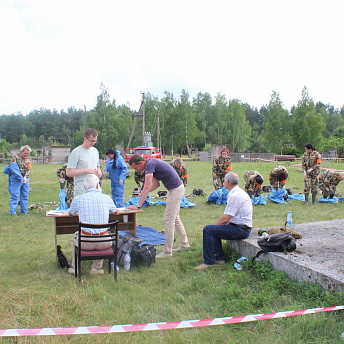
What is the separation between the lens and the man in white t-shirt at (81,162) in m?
4.96

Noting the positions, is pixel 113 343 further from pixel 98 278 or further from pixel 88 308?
pixel 98 278

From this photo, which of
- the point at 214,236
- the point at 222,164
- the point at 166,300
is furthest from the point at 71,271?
the point at 222,164

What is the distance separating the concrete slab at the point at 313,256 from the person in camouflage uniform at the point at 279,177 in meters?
4.93

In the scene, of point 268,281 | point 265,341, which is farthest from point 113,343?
point 268,281

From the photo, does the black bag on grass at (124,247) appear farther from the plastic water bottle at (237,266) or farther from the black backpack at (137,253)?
the plastic water bottle at (237,266)

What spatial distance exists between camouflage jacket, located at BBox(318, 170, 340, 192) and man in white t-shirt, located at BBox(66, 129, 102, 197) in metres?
8.43

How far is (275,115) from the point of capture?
40875mm

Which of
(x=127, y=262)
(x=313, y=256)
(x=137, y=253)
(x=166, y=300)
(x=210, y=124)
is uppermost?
(x=210, y=124)

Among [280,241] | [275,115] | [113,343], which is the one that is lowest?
[113,343]

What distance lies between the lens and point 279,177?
10.8 meters

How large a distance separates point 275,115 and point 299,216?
34820mm

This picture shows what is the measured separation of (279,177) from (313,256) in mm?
6767

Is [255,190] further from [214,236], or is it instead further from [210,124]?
[210,124]

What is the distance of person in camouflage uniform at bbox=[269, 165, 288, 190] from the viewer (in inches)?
422
